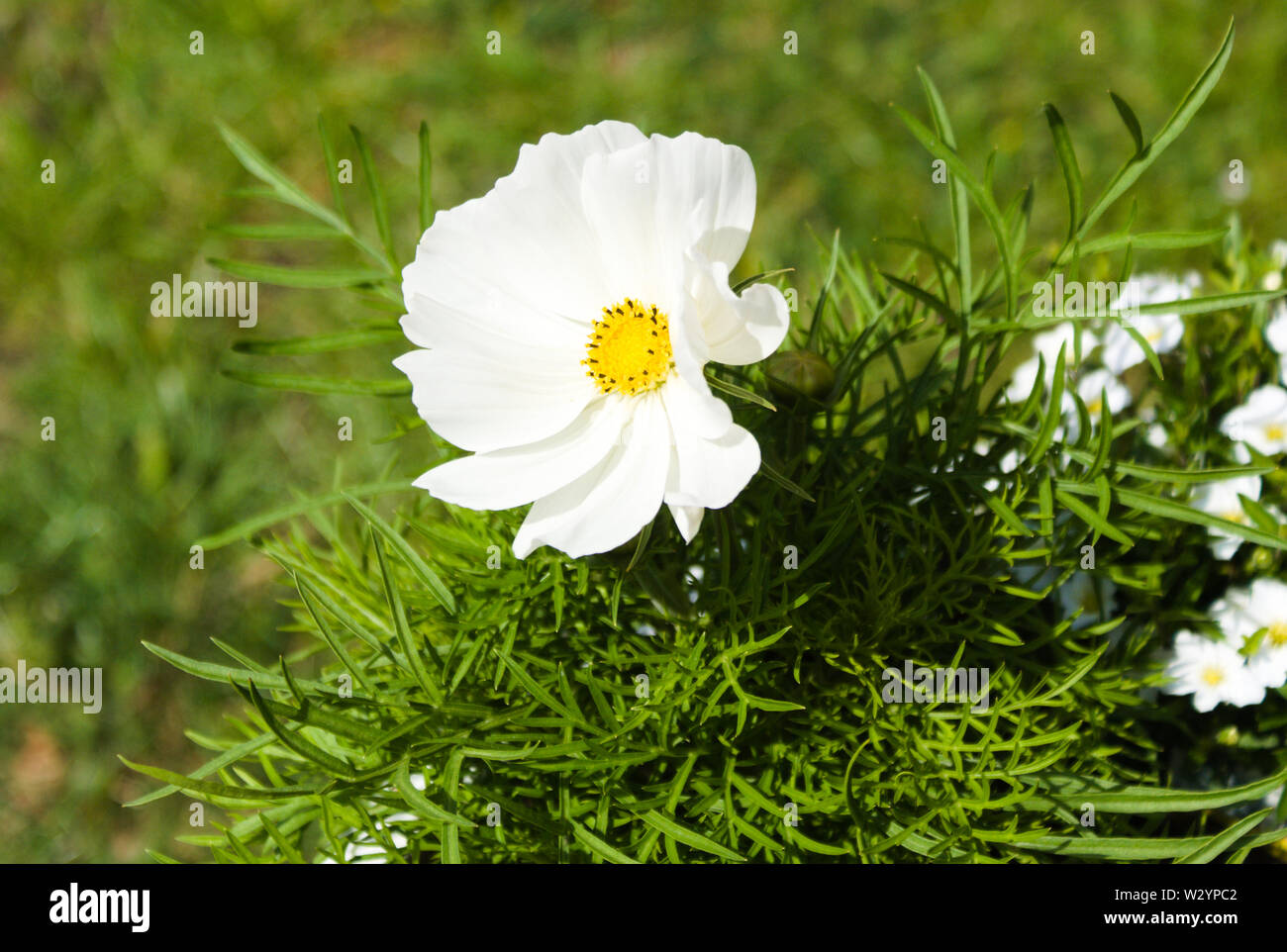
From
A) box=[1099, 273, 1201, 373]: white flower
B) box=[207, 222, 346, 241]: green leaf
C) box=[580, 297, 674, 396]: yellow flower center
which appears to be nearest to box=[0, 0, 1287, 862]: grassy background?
box=[207, 222, 346, 241]: green leaf

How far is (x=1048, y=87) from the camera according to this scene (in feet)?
5.59

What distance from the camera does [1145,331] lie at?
31.8 inches

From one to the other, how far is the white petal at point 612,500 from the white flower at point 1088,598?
0.32m

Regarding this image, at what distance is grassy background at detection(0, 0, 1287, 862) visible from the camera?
4.97ft

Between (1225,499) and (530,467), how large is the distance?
18.6 inches

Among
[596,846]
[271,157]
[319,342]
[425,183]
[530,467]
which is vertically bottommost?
[596,846]

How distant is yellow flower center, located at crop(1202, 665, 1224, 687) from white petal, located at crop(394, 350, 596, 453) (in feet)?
1.40

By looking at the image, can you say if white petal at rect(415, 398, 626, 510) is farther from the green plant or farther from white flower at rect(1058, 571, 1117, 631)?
white flower at rect(1058, 571, 1117, 631)

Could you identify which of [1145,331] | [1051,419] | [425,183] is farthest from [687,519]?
[1145,331]

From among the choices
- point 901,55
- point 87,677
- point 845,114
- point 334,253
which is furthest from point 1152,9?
point 87,677

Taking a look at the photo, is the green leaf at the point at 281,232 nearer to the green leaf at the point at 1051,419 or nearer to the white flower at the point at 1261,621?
the green leaf at the point at 1051,419

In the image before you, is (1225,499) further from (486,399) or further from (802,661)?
(486,399)

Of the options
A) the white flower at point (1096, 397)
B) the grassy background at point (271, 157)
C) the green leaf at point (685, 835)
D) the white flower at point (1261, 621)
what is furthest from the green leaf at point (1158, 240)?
the grassy background at point (271, 157)

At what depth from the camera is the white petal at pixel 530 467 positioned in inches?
22.4
